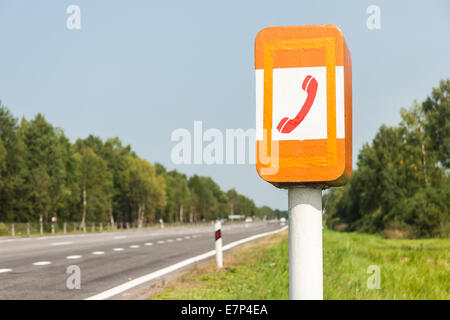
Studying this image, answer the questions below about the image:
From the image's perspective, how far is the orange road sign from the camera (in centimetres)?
144

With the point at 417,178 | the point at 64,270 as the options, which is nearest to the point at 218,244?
the point at 64,270

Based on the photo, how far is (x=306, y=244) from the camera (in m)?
1.45

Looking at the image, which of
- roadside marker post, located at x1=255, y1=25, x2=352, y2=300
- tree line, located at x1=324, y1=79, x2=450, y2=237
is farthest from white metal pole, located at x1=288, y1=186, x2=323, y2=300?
tree line, located at x1=324, y1=79, x2=450, y2=237

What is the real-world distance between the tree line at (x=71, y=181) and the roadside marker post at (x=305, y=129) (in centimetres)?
6197

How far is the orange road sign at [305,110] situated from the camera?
1438 mm

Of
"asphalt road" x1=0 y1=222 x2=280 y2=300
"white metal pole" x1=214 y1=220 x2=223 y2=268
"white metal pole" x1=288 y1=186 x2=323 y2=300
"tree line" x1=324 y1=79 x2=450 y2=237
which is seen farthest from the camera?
"tree line" x1=324 y1=79 x2=450 y2=237

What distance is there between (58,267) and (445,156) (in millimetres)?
40182

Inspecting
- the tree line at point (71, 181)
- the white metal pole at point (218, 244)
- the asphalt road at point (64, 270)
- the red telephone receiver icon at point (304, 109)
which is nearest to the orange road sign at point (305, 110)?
the red telephone receiver icon at point (304, 109)

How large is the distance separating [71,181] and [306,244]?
268 feet

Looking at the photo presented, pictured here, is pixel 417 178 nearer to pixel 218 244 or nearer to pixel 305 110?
pixel 218 244

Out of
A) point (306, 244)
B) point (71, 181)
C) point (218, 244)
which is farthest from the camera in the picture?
point (71, 181)

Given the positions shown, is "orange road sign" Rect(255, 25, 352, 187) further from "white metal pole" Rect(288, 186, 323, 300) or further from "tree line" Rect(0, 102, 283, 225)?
"tree line" Rect(0, 102, 283, 225)

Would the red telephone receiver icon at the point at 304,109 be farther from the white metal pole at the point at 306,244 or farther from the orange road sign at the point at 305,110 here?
the white metal pole at the point at 306,244
